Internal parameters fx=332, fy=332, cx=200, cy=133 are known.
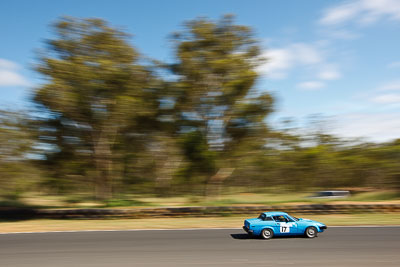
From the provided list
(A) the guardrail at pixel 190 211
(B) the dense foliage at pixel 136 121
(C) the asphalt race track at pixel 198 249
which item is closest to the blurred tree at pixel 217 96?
(B) the dense foliage at pixel 136 121

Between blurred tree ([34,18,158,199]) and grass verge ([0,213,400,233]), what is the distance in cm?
500

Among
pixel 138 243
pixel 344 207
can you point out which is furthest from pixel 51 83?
pixel 344 207

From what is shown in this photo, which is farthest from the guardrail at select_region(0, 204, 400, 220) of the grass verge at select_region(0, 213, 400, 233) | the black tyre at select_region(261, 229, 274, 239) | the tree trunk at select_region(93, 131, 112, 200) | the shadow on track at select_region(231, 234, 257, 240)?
the black tyre at select_region(261, 229, 274, 239)

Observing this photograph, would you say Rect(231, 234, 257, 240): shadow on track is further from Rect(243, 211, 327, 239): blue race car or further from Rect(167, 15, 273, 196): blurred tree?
Rect(167, 15, 273, 196): blurred tree

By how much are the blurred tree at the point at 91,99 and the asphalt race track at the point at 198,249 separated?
846 centimetres

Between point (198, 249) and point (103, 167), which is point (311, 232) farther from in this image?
point (103, 167)

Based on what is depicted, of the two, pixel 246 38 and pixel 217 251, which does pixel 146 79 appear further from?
pixel 217 251

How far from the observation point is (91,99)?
19.6 metres

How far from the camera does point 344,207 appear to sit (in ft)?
57.4

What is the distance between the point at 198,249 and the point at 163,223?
5.98 meters

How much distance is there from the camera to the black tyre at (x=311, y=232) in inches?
431

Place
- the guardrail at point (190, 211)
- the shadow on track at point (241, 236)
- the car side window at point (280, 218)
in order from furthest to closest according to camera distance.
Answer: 1. the guardrail at point (190, 211)
2. the shadow on track at point (241, 236)
3. the car side window at point (280, 218)

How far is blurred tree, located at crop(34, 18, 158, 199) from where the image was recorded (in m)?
19.2

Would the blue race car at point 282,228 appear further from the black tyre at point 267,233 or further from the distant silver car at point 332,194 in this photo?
the distant silver car at point 332,194
